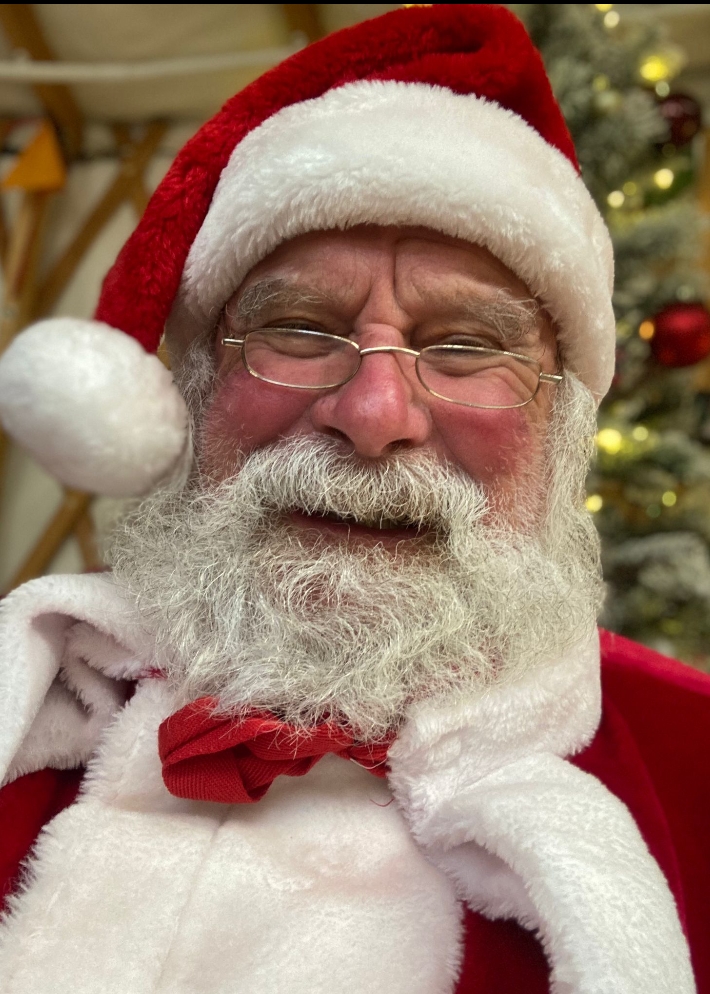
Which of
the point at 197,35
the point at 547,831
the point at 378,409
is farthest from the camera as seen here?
the point at 197,35

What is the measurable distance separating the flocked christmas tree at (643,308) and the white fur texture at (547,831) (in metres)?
0.88

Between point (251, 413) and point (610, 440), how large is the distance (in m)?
1.00

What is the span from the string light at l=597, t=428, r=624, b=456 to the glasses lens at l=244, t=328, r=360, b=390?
0.92 m

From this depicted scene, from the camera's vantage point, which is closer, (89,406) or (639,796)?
(89,406)

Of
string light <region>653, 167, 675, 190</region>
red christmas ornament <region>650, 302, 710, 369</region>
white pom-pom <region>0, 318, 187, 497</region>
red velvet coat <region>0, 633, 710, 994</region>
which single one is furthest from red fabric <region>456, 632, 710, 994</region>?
string light <region>653, 167, 675, 190</region>

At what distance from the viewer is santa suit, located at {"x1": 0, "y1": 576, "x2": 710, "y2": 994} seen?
0.57m

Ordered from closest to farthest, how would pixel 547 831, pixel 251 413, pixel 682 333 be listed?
pixel 547 831, pixel 251 413, pixel 682 333

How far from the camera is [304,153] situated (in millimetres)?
770

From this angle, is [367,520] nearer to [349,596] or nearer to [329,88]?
[349,596]

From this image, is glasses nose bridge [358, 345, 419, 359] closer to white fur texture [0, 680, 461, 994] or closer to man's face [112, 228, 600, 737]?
man's face [112, 228, 600, 737]

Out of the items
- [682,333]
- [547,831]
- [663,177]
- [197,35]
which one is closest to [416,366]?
[547,831]

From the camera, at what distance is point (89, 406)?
667mm

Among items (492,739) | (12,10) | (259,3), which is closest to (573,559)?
(492,739)

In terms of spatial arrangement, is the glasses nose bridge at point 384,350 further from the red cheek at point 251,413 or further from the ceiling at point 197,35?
the ceiling at point 197,35
